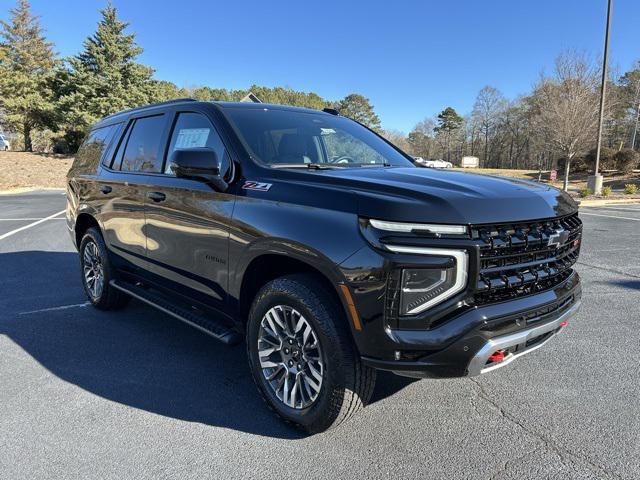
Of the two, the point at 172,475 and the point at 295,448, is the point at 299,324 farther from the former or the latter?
the point at 172,475

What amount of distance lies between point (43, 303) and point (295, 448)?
3.99 meters

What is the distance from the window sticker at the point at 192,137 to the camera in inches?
138

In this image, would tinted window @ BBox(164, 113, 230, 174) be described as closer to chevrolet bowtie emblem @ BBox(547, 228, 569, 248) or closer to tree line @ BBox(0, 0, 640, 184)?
Answer: chevrolet bowtie emblem @ BBox(547, 228, 569, 248)

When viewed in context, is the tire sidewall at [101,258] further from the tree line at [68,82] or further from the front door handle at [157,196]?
the tree line at [68,82]

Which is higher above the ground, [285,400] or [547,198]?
[547,198]

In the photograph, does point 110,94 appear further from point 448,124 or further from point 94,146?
point 448,124

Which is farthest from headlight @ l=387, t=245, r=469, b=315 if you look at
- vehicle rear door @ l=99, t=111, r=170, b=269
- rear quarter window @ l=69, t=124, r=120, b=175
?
rear quarter window @ l=69, t=124, r=120, b=175

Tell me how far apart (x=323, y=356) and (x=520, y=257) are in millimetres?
1178

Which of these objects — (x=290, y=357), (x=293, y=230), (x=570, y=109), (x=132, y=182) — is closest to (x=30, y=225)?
(x=132, y=182)

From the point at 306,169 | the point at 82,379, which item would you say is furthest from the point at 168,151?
the point at 82,379

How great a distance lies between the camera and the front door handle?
3717 millimetres

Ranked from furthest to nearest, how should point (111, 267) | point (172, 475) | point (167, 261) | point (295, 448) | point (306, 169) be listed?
point (111, 267) → point (167, 261) → point (306, 169) → point (295, 448) → point (172, 475)

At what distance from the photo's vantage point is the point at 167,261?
3.77 meters

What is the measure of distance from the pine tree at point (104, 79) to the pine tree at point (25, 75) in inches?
133
